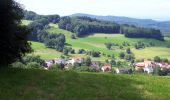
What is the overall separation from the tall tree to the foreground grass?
196 cm

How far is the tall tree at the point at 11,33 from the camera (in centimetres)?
2639

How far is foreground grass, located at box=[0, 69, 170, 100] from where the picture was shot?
21219 millimetres

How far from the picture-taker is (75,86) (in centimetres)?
2359

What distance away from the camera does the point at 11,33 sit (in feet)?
89.2

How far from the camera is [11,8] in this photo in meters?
27.2

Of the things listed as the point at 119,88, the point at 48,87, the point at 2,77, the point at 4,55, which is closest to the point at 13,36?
the point at 4,55

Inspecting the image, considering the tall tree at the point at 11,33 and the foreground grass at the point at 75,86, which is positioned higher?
the tall tree at the point at 11,33

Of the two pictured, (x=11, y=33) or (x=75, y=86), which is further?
(x=11, y=33)

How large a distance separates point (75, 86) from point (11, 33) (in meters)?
6.62

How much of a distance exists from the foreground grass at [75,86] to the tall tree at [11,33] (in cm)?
196

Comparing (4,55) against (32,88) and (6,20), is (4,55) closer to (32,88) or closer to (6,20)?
(6,20)

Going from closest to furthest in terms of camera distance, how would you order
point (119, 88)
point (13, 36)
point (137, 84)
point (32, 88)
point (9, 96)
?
point (9, 96), point (32, 88), point (119, 88), point (137, 84), point (13, 36)

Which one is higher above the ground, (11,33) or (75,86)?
(11,33)

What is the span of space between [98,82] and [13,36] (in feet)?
23.5
